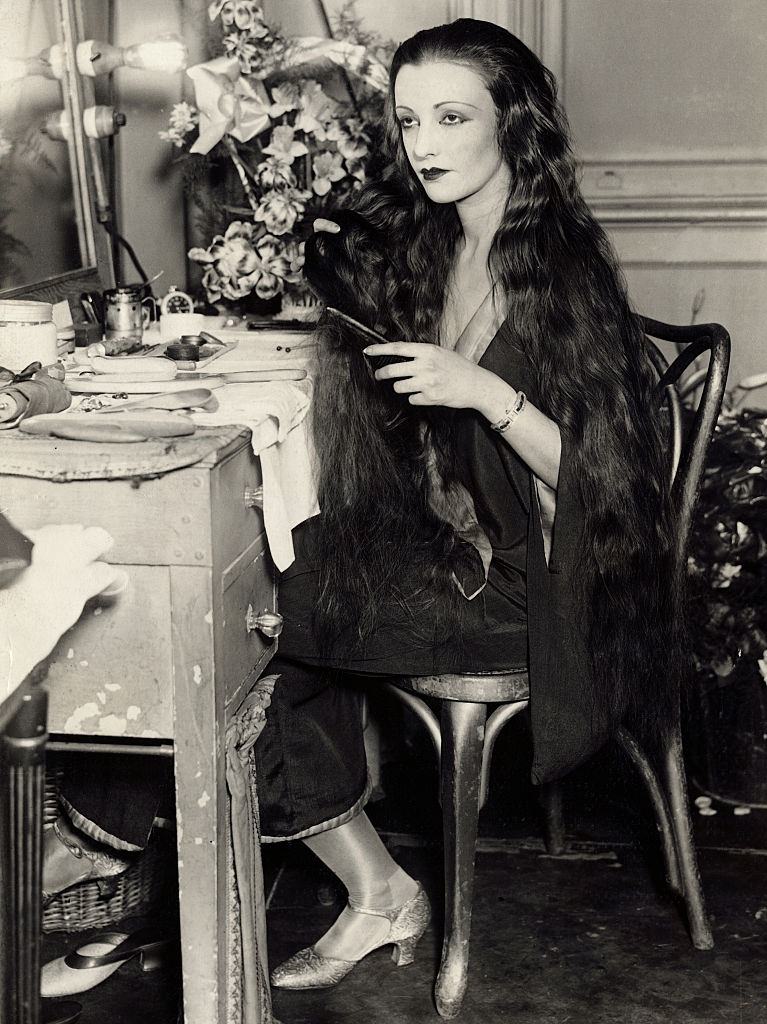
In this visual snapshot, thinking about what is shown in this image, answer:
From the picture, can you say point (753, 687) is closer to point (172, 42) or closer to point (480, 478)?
point (480, 478)

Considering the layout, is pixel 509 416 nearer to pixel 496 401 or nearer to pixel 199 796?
pixel 496 401

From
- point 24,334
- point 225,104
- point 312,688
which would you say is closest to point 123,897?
point 312,688

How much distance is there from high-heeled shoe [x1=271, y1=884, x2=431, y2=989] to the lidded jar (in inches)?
39.5

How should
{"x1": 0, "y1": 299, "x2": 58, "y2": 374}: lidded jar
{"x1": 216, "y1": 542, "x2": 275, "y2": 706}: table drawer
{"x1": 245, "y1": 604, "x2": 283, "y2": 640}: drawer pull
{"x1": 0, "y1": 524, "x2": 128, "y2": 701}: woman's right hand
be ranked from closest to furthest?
{"x1": 0, "y1": 524, "x2": 128, "y2": 701}: woman's right hand, {"x1": 216, "y1": 542, "x2": 275, "y2": 706}: table drawer, {"x1": 245, "y1": 604, "x2": 283, "y2": 640}: drawer pull, {"x1": 0, "y1": 299, "x2": 58, "y2": 374}: lidded jar

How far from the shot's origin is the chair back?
1.95 metres

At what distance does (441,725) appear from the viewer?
6.28 feet

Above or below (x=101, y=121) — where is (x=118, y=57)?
above

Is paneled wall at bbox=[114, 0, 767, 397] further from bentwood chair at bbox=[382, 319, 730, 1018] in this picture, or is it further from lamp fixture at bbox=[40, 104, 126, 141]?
bentwood chair at bbox=[382, 319, 730, 1018]

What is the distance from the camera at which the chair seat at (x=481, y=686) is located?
6.18 ft

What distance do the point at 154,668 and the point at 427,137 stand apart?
0.91 metres

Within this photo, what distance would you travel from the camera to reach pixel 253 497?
1.62 meters

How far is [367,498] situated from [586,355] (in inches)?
15.3

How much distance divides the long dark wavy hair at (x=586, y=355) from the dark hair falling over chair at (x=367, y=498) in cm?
14

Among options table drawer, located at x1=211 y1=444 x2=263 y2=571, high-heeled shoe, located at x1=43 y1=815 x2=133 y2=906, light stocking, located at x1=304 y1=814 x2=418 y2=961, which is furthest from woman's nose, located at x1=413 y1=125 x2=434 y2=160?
high-heeled shoe, located at x1=43 y1=815 x2=133 y2=906
